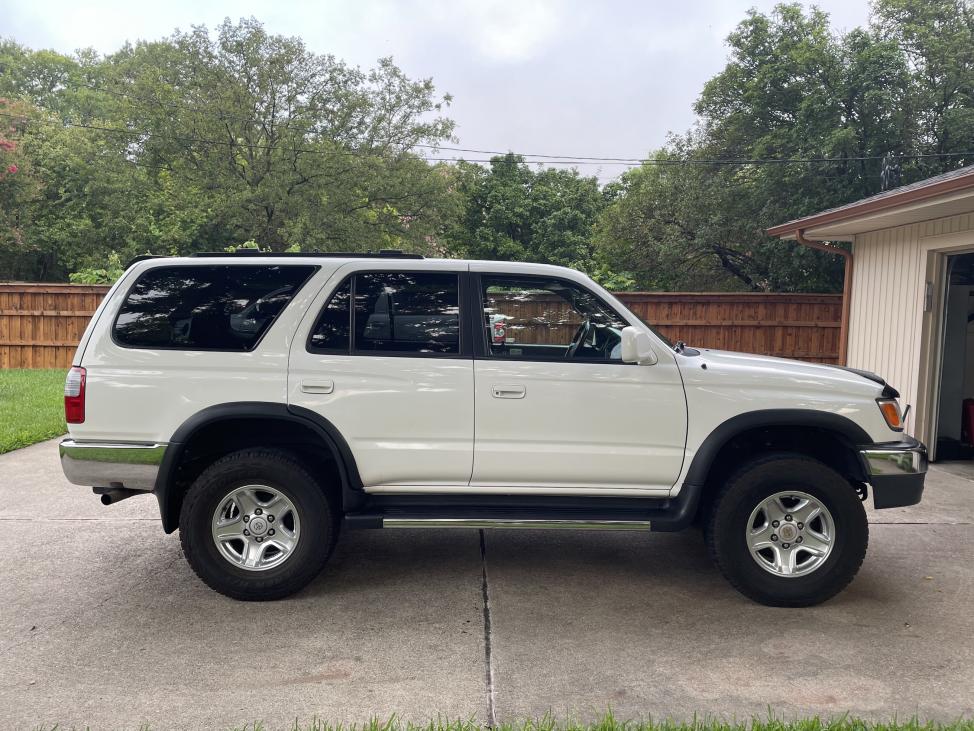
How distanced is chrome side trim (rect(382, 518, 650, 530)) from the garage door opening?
6.39m

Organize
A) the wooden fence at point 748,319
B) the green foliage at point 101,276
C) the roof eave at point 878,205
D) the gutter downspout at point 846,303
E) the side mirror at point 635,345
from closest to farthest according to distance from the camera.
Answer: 1. the side mirror at point 635,345
2. the roof eave at point 878,205
3. the gutter downspout at point 846,303
4. the wooden fence at point 748,319
5. the green foliage at point 101,276

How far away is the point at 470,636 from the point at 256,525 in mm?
1365

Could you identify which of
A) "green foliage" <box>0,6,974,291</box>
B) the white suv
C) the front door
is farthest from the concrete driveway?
"green foliage" <box>0,6,974,291</box>

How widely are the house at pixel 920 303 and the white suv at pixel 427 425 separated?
4657mm

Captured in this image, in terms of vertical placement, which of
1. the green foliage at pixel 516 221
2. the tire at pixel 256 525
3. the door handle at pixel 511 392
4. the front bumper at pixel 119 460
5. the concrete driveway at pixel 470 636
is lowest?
the concrete driveway at pixel 470 636

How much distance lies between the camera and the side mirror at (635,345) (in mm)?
4176

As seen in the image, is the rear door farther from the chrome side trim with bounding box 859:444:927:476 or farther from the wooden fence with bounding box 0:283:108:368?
the wooden fence with bounding box 0:283:108:368

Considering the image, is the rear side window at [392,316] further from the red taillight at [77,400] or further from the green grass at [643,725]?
the green grass at [643,725]

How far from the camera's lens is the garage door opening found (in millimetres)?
8969

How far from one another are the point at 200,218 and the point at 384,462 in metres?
22.2

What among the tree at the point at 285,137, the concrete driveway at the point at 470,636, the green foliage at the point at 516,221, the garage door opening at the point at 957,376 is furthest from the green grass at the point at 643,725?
the green foliage at the point at 516,221

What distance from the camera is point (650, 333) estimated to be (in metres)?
4.44

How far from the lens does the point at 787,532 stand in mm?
4359

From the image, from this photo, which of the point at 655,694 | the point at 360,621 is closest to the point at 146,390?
the point at 360,621
